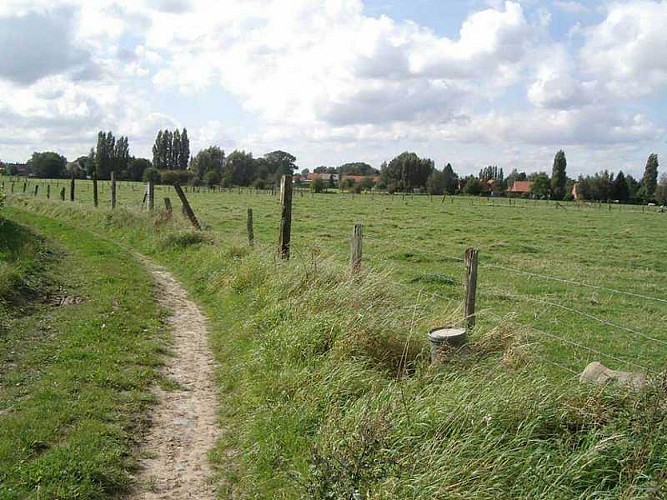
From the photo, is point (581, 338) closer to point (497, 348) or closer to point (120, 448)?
point (497, 348)

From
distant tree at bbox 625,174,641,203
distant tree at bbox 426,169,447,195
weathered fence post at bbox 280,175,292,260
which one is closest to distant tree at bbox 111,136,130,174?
distant tree at bbox 426,169,447,195

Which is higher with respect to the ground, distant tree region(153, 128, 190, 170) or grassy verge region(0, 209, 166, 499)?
distant tree region(153, 128, 190, 170)

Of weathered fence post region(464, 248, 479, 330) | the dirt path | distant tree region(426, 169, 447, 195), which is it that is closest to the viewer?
the dirt path

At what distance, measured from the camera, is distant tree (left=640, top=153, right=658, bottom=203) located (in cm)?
10606

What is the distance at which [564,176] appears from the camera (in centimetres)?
11925

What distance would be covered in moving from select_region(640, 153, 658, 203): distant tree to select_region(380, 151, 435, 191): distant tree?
38132 millimetres

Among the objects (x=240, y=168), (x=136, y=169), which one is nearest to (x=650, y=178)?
(x=240, y=168)

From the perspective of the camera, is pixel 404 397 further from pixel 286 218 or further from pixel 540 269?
pixel 540 269

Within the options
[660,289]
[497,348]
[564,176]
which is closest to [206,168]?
[564,176]

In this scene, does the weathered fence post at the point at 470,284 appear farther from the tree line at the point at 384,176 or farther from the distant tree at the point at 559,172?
the distant tree at the point at 559,172

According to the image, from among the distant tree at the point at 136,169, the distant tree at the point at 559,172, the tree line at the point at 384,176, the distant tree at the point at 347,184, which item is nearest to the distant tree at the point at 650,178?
the tree line at the point at 384,176

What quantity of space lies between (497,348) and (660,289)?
12.5m

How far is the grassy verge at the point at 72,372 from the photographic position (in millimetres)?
5016

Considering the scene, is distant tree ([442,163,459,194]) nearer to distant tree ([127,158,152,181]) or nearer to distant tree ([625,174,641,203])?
distant tree ([625,174,641,203])
